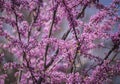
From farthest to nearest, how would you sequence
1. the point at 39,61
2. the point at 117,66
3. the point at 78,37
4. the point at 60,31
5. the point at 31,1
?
the point at 60,31 → the point at 39,61 → the point at 31,1 → the point at 117,66 → the point at 78,37

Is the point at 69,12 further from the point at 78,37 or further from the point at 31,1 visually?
the point at 31,1

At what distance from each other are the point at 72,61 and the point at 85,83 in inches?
21.6

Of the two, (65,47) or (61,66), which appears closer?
(65,47)

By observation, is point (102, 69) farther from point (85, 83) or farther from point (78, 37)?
point (78, 37)

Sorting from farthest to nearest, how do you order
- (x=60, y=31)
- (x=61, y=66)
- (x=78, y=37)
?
1. (x=60, y=31)
2. (x=61, y=66)
3. (x=78, y=37)

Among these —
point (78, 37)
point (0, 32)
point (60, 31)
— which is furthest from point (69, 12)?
point (60, 31)

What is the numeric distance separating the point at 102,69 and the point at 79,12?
1621 millimetres

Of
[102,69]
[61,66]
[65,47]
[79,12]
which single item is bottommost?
[61,66]

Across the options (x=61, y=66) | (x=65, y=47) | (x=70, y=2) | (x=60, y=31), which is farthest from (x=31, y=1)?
(x=60, y=31)

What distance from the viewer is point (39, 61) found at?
25.7ft

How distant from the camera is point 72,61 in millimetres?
5555

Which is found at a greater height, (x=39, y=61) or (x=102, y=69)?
(x=102, y=69)

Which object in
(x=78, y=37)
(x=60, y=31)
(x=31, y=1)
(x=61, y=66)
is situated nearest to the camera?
(x=78, y=37)

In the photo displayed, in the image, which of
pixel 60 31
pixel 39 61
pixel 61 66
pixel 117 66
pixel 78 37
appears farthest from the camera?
pixel 60 31
